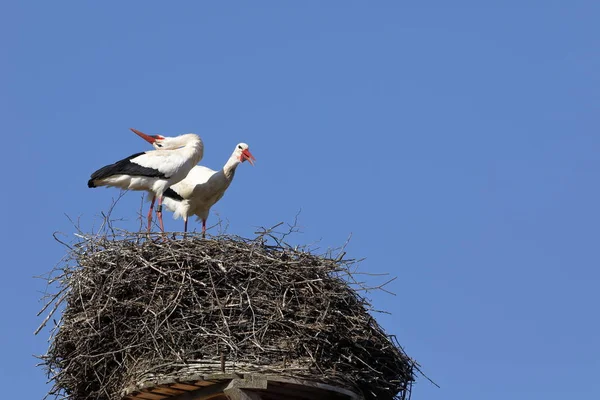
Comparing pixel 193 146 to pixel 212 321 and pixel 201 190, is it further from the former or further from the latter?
pixel 212 321

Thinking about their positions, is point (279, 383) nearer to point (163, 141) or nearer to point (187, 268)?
point (187, 268)

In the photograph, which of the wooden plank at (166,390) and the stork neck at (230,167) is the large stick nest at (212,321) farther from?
the stork neck at (230,167)

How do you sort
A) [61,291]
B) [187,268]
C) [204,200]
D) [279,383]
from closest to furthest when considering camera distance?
[279,383]
[187,268]
[61,291]
[204,200]

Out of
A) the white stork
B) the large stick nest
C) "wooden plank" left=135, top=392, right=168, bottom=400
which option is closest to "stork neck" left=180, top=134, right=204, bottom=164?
the white stork

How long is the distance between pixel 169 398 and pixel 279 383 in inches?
42.1

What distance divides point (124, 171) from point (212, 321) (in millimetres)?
4677

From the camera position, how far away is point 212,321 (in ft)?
31.3

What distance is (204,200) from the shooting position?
14719 mm

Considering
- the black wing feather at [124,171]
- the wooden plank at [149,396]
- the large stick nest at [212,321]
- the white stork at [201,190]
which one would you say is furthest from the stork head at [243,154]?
the wooden plank at [149,396]

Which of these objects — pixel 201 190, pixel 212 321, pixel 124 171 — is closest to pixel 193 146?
pixel 201 190

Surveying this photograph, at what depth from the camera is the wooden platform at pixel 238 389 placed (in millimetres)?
9172

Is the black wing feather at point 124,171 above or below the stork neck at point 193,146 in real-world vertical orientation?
below

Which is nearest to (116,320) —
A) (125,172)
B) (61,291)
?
(61,291)

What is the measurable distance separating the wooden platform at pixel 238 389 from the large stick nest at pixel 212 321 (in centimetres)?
8
